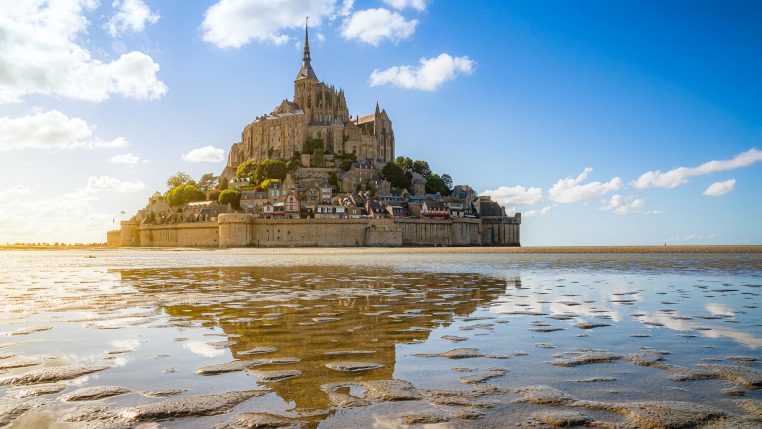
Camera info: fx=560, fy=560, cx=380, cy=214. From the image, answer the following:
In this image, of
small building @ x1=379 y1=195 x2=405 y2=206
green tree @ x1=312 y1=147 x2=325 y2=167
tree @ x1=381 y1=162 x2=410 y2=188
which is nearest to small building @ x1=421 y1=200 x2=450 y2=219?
small building @ x1=379 y1=195 x2=405 y2=206

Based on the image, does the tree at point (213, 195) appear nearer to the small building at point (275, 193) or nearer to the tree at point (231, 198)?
the tree at point (231, 198)

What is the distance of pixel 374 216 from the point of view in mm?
74125

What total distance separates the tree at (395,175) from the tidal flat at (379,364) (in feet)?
277

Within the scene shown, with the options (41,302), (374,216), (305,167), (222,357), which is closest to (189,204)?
(305,167)

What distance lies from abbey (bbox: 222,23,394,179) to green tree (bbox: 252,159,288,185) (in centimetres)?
A: 584

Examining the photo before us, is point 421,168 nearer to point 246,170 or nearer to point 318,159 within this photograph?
point 318,159

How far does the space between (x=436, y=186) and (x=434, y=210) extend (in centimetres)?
2179

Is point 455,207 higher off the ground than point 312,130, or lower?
lower

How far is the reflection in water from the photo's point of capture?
5.41m

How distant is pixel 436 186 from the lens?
101 meters

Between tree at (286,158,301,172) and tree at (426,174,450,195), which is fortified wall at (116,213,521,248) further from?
tree at (286,158,301,172)

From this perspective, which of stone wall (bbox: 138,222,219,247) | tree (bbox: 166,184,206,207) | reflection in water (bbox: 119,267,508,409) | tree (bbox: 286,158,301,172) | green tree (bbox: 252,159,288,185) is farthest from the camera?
tree (bbox: 286,158,301,172)

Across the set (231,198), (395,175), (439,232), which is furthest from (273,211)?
(395,175)

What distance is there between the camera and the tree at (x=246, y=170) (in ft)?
320
